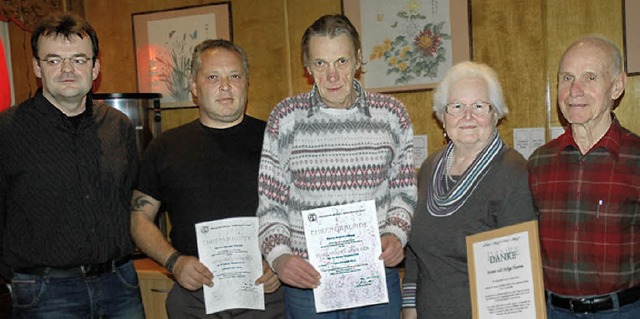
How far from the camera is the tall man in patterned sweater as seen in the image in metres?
2.23

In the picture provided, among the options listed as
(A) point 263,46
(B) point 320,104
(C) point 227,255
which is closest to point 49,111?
(C) point 227,255

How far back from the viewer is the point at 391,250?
2.18 meters

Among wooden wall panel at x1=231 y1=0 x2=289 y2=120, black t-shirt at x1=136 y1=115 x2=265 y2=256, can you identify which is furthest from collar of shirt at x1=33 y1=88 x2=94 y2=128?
wooden wall panel at x1=231 y1=0 x2=289 y2=120

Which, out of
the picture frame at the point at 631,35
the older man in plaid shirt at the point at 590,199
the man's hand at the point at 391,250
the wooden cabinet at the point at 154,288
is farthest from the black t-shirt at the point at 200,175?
the picture frame at the point at 631,35

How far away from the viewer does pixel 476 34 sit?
380 cm

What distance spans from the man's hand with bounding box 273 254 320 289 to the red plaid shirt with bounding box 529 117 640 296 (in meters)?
0.83

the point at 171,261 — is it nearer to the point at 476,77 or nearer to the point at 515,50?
the point at 476,77

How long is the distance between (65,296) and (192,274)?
486 mm

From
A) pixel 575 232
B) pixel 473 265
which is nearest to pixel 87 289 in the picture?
pixel 473 265

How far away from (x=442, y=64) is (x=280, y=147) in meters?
1.90

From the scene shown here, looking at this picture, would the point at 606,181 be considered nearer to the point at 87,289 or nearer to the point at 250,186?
the point at 250,186

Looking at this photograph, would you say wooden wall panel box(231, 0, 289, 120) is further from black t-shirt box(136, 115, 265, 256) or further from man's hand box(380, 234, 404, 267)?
man's hand box(380, 234, 404, 267)

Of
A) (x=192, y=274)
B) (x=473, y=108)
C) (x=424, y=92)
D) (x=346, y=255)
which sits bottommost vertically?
(x=192, y=274)

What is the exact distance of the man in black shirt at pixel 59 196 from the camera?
7.94 ft
